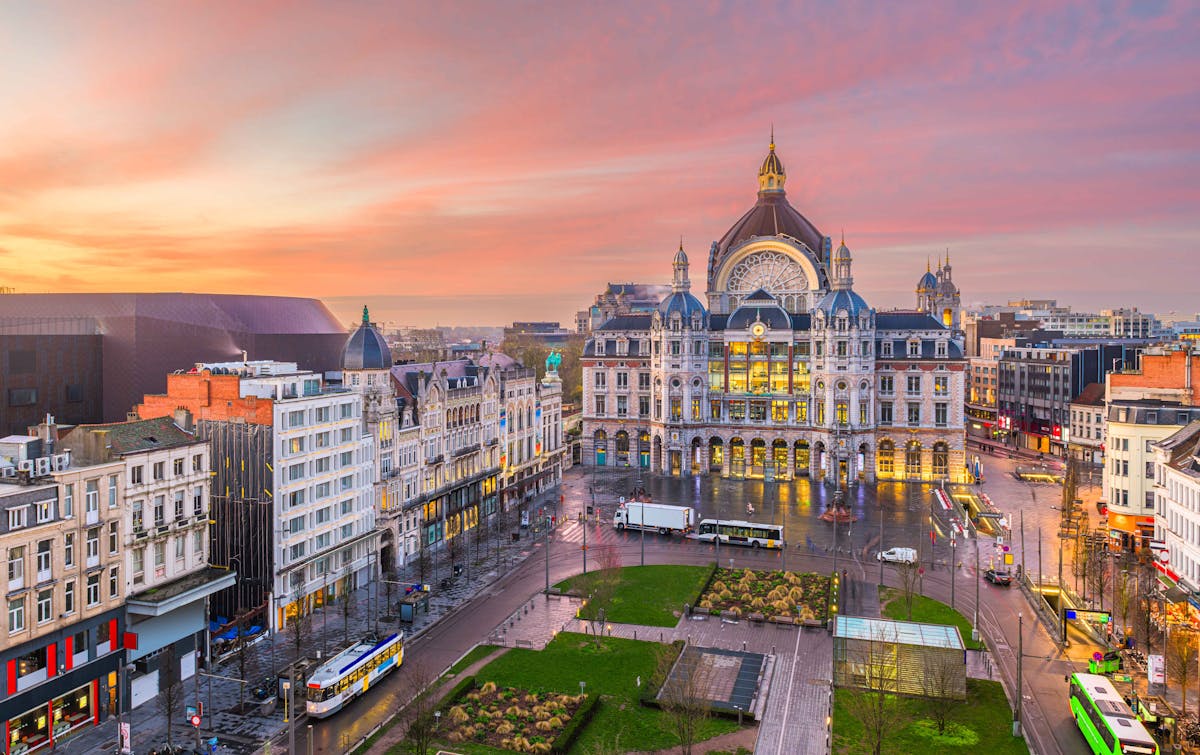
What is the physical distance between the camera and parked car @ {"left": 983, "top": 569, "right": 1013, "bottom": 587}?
68562 millimetres

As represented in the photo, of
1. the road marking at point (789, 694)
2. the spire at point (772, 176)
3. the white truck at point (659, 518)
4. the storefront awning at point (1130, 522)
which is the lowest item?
the road marking at point (789, 694)

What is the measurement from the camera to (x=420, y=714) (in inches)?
1593

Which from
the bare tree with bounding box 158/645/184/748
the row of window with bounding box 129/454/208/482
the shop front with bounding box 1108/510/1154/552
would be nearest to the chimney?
the row of window with bounding box 129/454/208/482

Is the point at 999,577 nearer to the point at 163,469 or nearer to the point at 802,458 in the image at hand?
the point at 802,458

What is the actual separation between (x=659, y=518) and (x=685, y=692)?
145 ft

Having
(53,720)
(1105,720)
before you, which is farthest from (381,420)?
(1105,720)

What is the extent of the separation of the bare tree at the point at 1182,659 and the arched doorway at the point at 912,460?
2629 inches

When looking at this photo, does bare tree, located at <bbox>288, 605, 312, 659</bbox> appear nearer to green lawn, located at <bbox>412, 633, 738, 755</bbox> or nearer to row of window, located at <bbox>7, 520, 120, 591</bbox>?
green lawn, located at <bbox>412, 633, 738, 755</bbox>

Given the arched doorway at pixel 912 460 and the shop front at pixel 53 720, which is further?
the arched doorway at pixel 912 460

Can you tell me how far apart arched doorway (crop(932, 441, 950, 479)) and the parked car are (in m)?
47.3

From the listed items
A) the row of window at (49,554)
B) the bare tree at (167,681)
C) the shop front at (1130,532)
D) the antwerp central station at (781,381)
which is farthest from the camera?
the antwerp central station at (781,381)

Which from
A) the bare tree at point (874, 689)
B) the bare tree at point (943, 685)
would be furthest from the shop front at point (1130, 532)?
the bare tree at point (874, 689)

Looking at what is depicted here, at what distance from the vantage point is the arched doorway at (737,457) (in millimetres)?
121438

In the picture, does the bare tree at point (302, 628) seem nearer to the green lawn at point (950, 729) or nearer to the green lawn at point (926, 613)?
the green lawn at point (950, 729)
